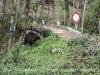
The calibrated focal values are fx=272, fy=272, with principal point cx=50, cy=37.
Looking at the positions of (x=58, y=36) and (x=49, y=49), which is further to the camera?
(x=58, y=36)

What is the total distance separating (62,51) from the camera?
1669 centimetres

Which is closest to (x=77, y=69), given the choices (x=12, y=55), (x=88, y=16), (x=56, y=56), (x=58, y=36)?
(x=12, y=55)

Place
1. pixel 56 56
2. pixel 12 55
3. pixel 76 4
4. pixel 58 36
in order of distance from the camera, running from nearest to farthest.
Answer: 1. pixel 12 55
2. pixel 56 56
3. pixel 58 36
4. pixel 76 4

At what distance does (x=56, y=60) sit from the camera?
14.1 m

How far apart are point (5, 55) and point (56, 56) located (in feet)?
10.9

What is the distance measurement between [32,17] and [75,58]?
2782 cm

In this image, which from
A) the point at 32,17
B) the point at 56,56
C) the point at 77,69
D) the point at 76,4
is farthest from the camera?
the point at 76,4

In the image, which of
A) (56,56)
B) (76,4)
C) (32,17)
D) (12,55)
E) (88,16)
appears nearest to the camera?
(12,55)

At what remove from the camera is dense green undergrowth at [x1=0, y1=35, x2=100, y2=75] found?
A: 10.6 m

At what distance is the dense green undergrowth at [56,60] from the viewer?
34.9 ft

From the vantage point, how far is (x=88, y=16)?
29141 millimetres

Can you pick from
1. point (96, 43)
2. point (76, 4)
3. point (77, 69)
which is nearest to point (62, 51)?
point (96, 43)

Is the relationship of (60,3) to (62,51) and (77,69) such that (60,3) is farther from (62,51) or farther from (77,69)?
(77,69)

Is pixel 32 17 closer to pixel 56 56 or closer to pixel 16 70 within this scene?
pixel 56 56
